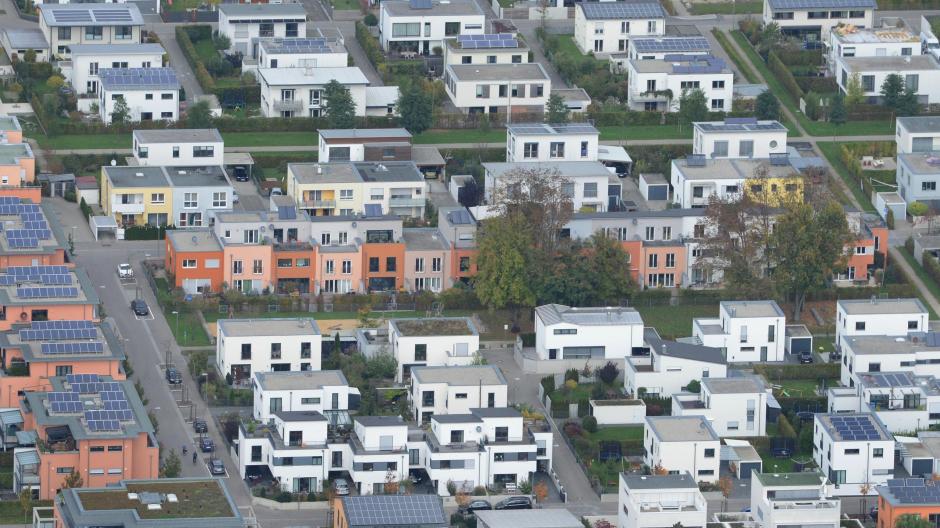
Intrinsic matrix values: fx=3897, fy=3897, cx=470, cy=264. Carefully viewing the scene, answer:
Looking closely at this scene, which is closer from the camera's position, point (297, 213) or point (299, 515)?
point (299, 515)

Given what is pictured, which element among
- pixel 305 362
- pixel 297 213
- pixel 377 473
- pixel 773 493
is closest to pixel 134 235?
pixel 297 213

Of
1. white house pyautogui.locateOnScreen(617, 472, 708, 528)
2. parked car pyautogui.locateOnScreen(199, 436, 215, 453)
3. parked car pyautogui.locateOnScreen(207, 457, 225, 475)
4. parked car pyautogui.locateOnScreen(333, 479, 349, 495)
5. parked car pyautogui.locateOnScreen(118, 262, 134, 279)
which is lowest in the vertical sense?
parked car pyautogui.locateOnScreen(333, 479, 349, 495)

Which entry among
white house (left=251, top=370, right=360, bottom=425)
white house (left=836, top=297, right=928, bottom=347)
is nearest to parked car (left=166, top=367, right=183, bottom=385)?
white house (left=251, top=370, right=360, bottom=425)

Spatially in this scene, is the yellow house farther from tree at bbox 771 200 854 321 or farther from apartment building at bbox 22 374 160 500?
tree at bbox 771 200 854 321

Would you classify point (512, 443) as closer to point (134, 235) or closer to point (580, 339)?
point (580, 339)

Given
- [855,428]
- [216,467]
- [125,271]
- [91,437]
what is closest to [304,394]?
[216,467]

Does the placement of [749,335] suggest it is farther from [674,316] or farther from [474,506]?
[474,506]
